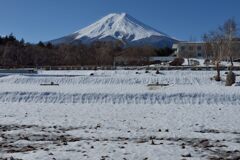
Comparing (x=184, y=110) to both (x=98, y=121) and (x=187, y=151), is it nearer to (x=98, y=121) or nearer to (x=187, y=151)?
(x=98, y=121)

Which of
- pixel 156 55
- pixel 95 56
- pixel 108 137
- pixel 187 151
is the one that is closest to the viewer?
pixel 187 151

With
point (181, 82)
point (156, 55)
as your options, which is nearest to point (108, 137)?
point (181, 82)

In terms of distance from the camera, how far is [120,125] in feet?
41.7

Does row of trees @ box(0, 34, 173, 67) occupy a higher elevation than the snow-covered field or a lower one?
higher

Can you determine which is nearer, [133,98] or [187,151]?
[187,151]

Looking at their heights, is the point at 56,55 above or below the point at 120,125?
above

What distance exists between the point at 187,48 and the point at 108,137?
3853 inches

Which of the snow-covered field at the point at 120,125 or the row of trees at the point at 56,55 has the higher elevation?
the row of trees at the point at 56,55

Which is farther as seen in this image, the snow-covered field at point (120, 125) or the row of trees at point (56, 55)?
the row of trees at point (56, 55)

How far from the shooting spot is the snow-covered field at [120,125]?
320 inches

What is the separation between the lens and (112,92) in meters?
22.4

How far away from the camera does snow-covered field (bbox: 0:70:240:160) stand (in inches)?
320

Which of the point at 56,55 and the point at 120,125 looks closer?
the point at 120,125

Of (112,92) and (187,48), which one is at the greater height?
(187,48)
